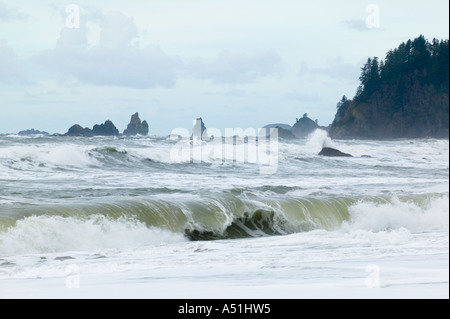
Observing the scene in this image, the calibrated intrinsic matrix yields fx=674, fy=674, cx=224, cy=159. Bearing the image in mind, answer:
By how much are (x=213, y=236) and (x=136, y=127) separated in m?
83.3

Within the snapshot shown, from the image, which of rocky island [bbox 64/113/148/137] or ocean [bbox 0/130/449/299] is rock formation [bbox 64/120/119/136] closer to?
rocky island [bbox 64/113/148/137]

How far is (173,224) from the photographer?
37.9ft

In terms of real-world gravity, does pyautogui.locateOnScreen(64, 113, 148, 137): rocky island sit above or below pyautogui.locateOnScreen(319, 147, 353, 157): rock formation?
above

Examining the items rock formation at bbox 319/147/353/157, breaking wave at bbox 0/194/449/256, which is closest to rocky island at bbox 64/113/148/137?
rock formation at bbox 319/147/353/157

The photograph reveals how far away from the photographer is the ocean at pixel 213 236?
18.4 ft

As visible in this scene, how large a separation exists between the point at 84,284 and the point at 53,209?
5.35m

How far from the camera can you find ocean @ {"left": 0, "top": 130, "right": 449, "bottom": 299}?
5.61 metres

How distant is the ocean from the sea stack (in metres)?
69.6

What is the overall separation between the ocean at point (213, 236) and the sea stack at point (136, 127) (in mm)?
69614

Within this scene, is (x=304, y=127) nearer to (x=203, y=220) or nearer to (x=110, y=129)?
(x=110, y=129)

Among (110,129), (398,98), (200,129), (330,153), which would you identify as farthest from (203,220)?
(110,129)

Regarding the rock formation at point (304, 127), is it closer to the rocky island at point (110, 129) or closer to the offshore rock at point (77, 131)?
the rocky island at point (110, 129)

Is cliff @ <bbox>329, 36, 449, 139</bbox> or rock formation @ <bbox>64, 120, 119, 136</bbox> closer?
cliff @ <bbox>329, 36, 449, 139</bbox>
